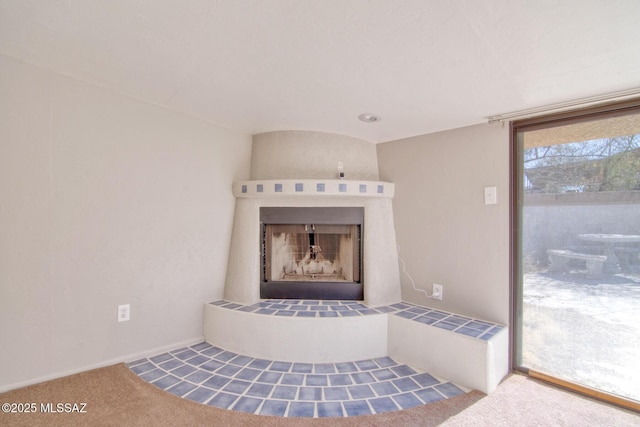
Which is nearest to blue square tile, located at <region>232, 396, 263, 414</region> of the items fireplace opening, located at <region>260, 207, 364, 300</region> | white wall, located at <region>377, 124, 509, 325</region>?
fireplace opening, located at <region>260, 207, 364, 300</region>

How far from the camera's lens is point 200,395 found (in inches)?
68.6

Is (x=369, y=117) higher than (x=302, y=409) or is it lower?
higher

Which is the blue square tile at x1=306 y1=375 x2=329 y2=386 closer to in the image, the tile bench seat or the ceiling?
the tile bench seat

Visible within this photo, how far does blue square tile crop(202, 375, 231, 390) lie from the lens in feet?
6.04

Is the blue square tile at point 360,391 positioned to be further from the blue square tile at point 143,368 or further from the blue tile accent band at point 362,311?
the blue square tile at point 143,368

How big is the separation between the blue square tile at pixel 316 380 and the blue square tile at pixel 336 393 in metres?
0.07

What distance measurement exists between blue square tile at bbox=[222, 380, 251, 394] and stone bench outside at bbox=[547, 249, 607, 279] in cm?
214

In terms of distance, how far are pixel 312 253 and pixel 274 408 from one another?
138 centimetres

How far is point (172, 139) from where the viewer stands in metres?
2.31

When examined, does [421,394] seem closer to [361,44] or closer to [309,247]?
[309,247]

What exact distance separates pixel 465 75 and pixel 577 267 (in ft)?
4.72

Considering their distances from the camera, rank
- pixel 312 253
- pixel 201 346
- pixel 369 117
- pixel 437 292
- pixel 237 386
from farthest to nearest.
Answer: pixel 312 253 < pixel 437 292 < pixel 201 346 < pixel 369 117 < pixel 237 386

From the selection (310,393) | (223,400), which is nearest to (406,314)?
(310,393)

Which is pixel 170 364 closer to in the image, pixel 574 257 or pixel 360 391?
pixel 360 391
